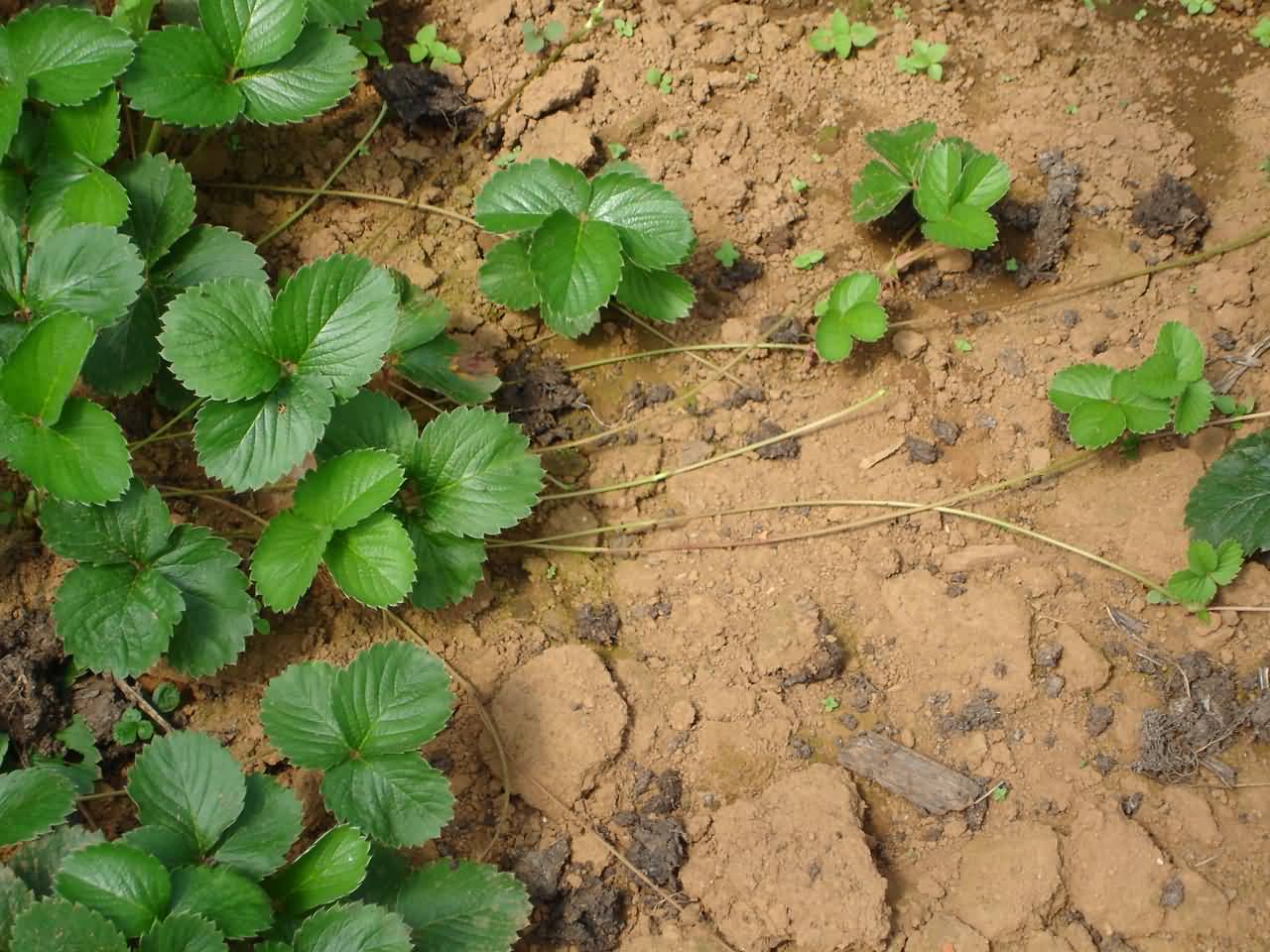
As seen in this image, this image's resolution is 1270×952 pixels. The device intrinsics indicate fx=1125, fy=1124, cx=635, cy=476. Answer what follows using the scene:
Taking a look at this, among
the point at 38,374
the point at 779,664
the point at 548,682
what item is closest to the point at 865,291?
the point at 779,664

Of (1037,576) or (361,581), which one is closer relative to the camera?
(361,581)

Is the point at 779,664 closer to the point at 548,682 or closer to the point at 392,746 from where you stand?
the point at 548,682

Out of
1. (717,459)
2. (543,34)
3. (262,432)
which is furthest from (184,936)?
(543,34)

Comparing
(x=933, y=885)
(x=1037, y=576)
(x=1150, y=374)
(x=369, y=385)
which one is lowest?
(x=933, y=885)

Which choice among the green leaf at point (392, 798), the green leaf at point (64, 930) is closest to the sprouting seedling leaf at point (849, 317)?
the green leaf at point (392, 798)

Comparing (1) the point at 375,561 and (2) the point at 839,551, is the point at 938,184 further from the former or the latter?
(1) the point at 375,561

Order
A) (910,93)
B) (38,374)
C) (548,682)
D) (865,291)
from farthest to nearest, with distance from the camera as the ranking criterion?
(910,93), (865,291), (548,682), (38,374)

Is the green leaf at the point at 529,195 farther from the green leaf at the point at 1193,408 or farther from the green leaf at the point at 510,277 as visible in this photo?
the green leaf at the point at 1193,408
